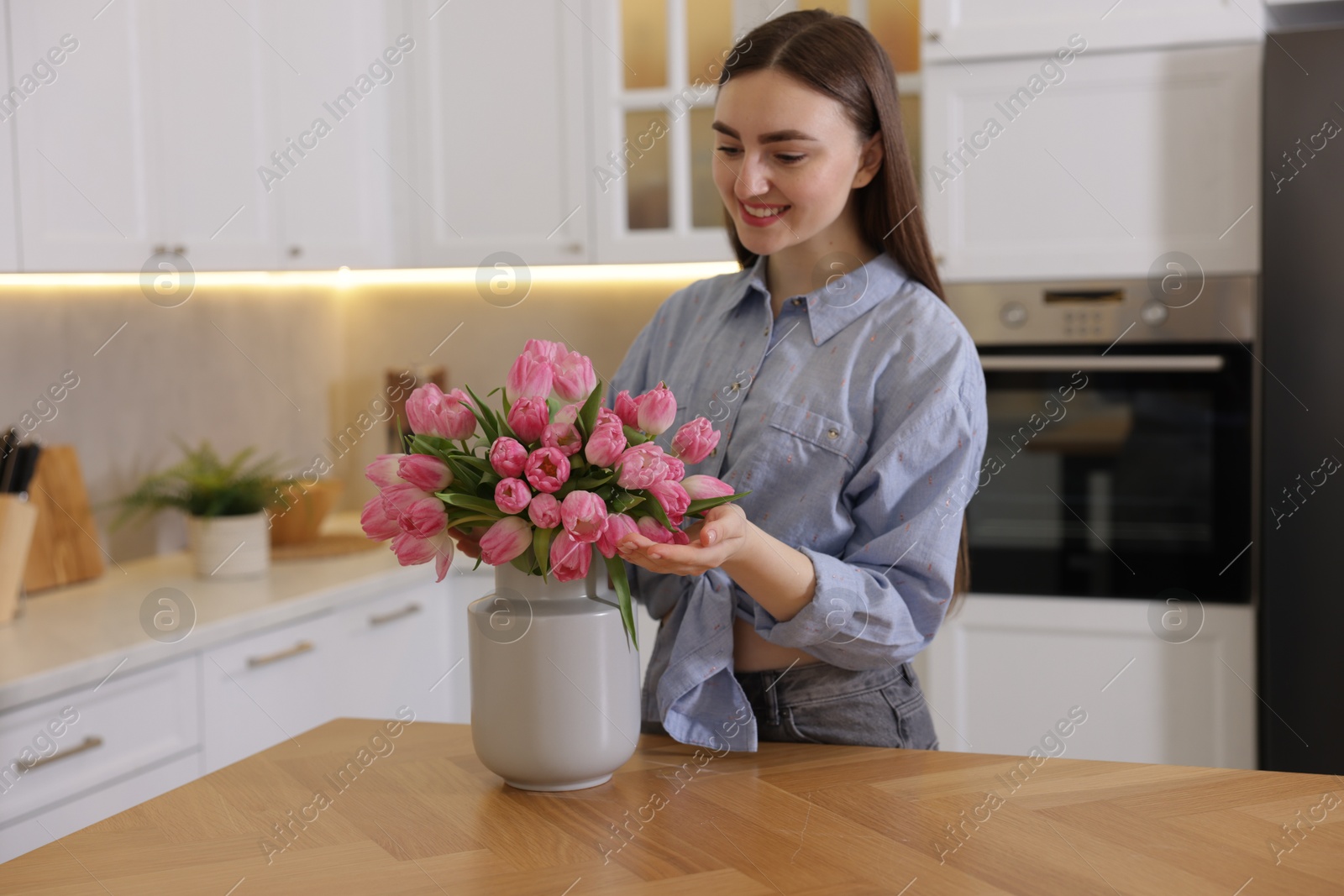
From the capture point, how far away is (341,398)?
3070mm

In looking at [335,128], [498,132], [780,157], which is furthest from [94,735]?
[498,132]

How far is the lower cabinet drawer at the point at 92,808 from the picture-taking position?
1573mm

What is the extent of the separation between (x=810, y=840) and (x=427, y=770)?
0.36m

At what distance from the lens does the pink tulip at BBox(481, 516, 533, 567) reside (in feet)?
2.90

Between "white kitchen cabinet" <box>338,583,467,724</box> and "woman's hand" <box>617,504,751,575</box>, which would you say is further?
"white kitchen cabinet" <box>338,583,467,724</box>

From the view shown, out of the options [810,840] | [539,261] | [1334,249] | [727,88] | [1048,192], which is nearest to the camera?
[810,840]

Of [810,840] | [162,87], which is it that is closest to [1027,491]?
[810,840]

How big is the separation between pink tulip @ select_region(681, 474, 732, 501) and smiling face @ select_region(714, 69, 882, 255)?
0.34 meters

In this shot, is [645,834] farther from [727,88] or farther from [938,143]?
[938,143]

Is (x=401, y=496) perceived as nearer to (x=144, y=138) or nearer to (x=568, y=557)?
(x=568, y=557)

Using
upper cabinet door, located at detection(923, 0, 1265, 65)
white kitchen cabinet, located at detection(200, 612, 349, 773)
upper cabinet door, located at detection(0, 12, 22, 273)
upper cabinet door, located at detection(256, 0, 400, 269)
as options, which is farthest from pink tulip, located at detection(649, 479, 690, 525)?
upper cabinet door, located at detection(256, 0, 400, 269)

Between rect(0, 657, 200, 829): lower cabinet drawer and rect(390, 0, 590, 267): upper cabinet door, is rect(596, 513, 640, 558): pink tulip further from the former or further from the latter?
rect(390, 0, 590, 267): upper cabinet door

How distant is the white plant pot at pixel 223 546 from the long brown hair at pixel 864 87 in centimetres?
144

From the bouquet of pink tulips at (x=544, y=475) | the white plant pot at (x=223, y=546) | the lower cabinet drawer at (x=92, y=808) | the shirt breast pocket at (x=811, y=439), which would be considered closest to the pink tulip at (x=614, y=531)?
the bouquet of pink tulips at (x=544, y=475)
